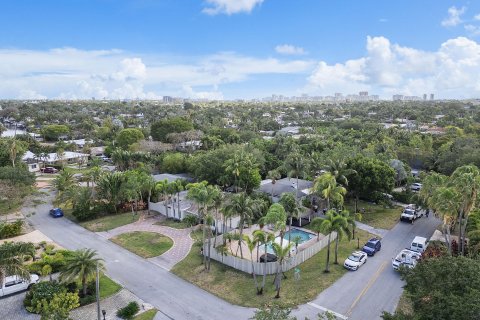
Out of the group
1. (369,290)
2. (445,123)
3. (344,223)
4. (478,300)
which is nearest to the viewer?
(478,300)

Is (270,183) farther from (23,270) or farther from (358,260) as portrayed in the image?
(23,270)

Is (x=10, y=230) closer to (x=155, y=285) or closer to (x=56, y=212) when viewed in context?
(x=56, y=212)

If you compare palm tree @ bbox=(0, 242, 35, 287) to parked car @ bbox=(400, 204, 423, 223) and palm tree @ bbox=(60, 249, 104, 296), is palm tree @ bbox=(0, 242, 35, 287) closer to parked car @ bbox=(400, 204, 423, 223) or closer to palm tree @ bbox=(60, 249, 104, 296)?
→ palm tree @ bbox=(60, 249, 104, 296)

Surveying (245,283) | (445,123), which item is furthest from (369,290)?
(445,123)

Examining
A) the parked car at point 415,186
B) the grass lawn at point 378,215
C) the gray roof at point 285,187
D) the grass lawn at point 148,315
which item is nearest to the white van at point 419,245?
the grass lawn at point 378,215

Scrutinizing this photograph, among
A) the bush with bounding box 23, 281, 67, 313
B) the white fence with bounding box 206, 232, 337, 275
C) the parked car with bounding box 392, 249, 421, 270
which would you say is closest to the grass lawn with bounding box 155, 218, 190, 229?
the white fence with bounding box 206, 232, 337, 275

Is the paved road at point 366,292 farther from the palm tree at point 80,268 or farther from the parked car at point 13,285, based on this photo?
the parked car at point 13,285
